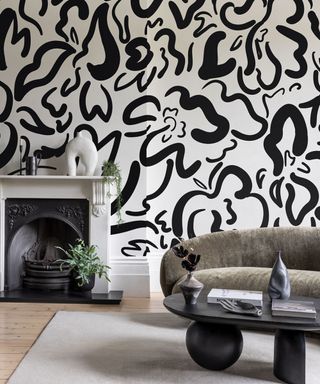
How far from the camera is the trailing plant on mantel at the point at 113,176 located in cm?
434

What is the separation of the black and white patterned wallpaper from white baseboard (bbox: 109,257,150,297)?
0.35 ft

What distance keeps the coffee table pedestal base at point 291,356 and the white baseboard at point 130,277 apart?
2.18m

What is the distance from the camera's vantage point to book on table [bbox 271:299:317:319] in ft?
7.69

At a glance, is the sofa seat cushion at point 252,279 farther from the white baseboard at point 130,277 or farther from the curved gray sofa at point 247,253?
the white baseboard at point 130,277

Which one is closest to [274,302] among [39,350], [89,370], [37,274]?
[89,370]

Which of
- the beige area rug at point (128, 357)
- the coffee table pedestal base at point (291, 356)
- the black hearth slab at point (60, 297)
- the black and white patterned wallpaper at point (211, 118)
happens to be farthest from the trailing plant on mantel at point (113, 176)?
the coffee table pedestal base at point (291, 356)

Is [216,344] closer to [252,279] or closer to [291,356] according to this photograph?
[291,356]

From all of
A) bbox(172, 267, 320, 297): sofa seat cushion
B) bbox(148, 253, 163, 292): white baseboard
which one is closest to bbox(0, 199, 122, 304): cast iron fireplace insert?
bbox(148, 253, 163, 292): white baseboard

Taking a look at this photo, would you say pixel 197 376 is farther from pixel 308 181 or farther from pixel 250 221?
pixel 308 181

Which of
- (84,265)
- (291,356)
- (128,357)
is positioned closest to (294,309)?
(291,356)

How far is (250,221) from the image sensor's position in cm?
470

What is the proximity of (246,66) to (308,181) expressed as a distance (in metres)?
1.31

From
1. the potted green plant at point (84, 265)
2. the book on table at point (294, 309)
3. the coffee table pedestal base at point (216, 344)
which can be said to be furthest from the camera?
the potted green plant at point (84, 265)

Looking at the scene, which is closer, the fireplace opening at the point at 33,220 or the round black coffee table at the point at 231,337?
the round black coffee table at the point at 231,337
